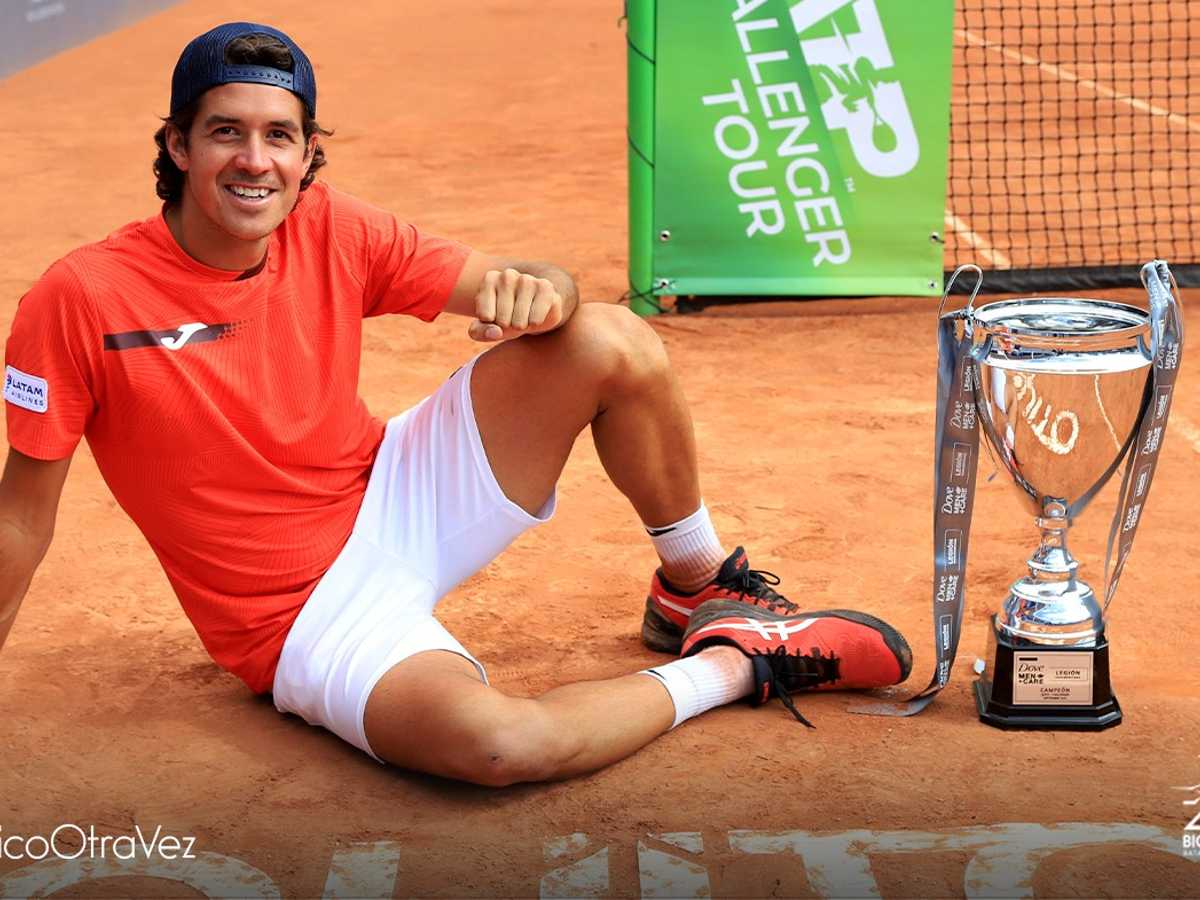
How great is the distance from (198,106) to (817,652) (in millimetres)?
1649

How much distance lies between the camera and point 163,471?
3.15 metres

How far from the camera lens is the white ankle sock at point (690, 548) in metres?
3.67

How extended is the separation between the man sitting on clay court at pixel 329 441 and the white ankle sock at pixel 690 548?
1.4 inches

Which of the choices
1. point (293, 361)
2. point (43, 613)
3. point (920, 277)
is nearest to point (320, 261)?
point (293, 361)

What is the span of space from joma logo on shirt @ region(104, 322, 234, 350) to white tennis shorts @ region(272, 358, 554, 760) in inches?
19.2

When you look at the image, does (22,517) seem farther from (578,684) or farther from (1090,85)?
(1090,85)

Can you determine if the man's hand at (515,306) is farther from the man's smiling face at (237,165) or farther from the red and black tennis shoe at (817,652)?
the red and black tennis shoe at (817,652)

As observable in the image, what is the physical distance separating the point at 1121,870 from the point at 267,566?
167 centimetres

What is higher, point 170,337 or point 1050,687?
point 170,337

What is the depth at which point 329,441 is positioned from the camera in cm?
335

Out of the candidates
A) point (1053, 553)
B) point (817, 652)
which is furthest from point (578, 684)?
point (1053, 553)

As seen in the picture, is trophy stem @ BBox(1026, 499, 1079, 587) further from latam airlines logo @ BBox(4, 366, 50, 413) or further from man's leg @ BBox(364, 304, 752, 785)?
latam airlines logo @ BBox(4, 366, 50, 413)

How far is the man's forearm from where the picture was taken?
116 inches

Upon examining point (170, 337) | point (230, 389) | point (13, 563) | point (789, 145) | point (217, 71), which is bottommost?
point (13, 563)
